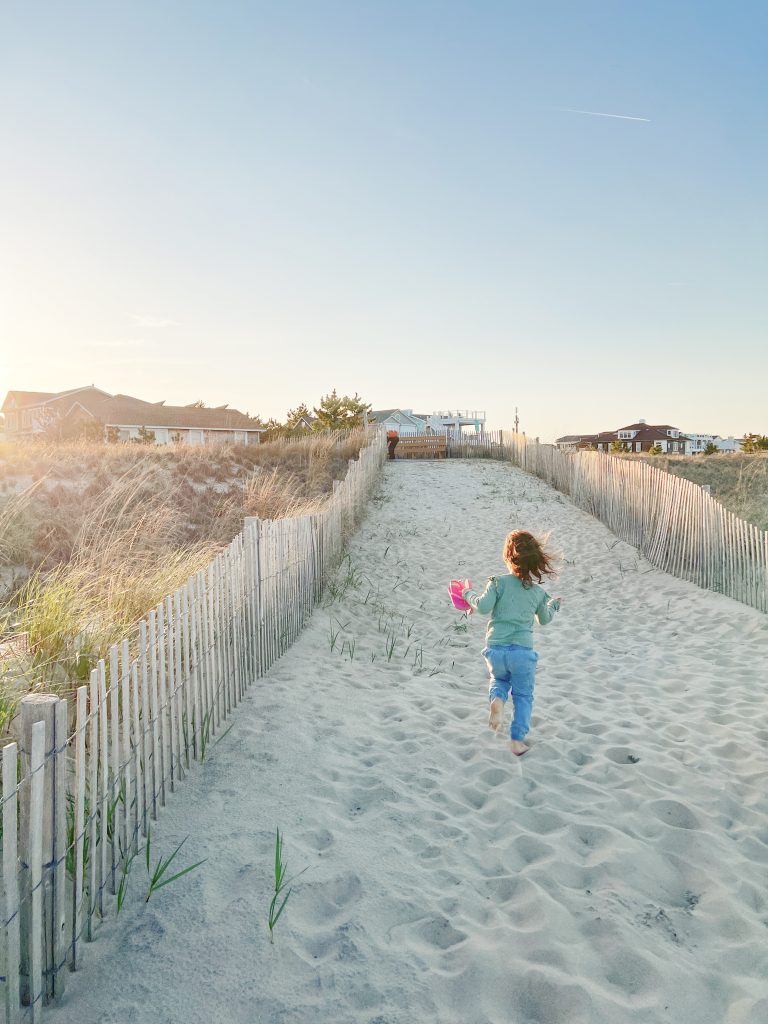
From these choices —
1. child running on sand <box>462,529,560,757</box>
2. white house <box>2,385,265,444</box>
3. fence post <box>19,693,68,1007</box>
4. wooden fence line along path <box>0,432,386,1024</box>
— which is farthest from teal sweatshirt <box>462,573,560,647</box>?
white house <box>2,385,265,444</box>

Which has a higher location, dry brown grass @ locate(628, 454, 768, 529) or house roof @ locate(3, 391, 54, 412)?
house roof @ locate(3, 391, 54, 412)

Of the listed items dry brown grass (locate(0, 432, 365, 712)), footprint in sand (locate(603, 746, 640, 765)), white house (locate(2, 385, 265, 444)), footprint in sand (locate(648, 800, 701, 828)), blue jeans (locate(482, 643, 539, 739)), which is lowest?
footprint in sand (locate(603, 746, 640, 765))

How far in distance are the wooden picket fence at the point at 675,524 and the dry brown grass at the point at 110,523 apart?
5259 millimetres

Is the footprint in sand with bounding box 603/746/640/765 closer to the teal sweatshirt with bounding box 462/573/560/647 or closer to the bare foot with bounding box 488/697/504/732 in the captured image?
the bare foot with bounding box 488/697/504/732

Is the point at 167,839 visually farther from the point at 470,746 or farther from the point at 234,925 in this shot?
the point at 470,746

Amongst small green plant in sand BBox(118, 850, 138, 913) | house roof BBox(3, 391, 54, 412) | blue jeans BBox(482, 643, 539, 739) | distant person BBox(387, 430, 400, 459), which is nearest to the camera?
small green plant in sand BBox(118, 850, 138, 913)

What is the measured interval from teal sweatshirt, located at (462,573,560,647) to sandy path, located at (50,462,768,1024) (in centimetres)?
66

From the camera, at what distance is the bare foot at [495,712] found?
4.35 metres

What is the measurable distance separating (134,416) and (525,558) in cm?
4495

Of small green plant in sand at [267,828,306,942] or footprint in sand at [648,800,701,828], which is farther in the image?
footprint in sand at [648,800,701,828]

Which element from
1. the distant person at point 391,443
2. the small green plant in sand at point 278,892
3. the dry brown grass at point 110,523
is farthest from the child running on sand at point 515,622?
the distant person at point 391,443

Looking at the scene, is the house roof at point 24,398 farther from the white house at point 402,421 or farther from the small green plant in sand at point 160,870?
the small green plant in sand at point 160,870

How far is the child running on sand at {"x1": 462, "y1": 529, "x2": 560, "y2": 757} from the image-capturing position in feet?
13.9

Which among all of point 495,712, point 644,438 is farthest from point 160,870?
point 644,438
